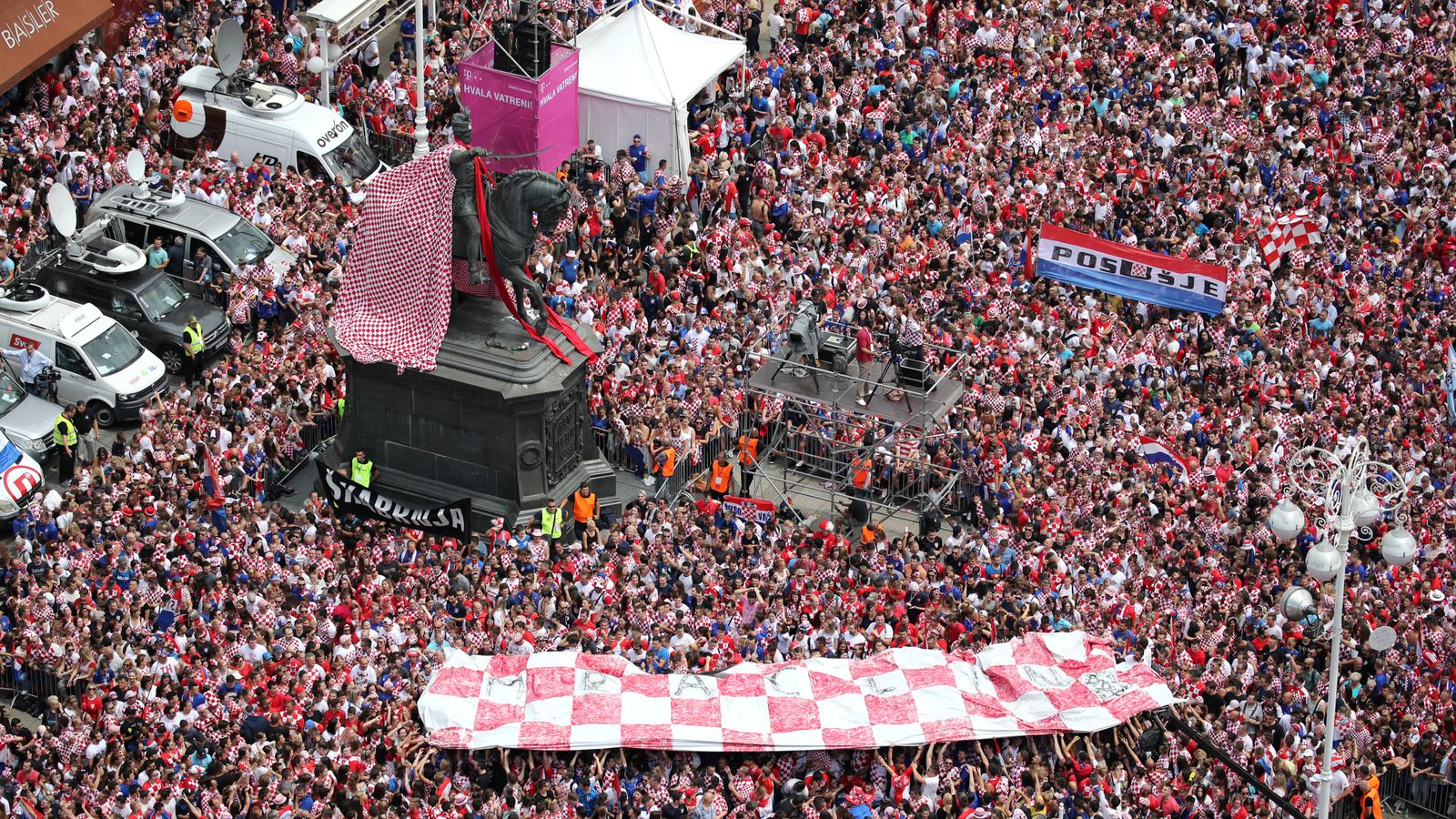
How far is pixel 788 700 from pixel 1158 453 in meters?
9.13

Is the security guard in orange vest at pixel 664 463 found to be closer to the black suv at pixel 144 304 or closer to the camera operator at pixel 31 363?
the black suv at pixel 144 304

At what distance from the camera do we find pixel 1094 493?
36.7 meters

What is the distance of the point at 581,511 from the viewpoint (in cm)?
3712

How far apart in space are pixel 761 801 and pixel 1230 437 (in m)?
12.4

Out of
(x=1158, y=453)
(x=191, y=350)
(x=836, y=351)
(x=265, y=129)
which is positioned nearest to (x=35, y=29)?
(x=265, y=129)

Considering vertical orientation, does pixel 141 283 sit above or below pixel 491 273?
below

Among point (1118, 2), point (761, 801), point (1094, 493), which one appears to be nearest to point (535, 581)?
point (761, 801)

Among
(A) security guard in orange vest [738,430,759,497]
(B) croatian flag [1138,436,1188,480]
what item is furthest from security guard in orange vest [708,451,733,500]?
(B) croatian flag [1138,436,1188,480]

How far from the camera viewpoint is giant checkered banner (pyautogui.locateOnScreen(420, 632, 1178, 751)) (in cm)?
3112

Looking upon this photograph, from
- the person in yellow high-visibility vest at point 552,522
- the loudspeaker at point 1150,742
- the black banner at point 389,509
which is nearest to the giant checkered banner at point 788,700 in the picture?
the loudspeaker at point 1150,742

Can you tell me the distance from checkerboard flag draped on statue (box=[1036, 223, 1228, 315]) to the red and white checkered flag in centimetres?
1165

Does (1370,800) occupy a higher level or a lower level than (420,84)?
lower

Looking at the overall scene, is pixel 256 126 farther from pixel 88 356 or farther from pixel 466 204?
pixel 466 204

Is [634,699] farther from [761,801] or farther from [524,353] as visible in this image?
[524,353]
